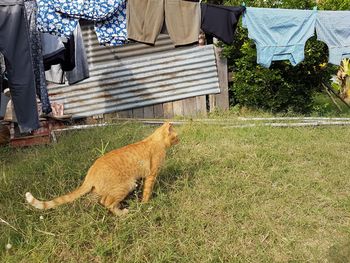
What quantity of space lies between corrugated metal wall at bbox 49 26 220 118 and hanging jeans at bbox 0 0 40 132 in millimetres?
3517

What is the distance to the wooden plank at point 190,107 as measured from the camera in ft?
27.8

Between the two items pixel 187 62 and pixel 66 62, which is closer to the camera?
pixel 66 62

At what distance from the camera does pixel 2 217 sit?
3.68m

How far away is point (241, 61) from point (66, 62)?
367 centimetres

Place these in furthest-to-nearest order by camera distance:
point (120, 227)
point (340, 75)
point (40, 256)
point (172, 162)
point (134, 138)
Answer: point (340, 75) < point (134, 138) < point (172, 162) < point (120, 227) < point (40, 256)

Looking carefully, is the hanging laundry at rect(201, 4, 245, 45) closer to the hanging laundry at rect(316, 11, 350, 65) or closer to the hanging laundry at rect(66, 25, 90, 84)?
the hanging laundry at rect(316, 11, 350, 65)

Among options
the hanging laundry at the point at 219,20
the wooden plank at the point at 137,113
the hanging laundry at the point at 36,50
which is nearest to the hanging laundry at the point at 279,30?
the hanging laundry at the point at 219,20

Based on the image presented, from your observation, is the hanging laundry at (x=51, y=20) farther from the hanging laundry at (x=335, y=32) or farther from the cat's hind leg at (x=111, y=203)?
the hanging laundry at (x=335, y=32)

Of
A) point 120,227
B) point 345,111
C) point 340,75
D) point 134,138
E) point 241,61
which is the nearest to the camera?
point 120,227

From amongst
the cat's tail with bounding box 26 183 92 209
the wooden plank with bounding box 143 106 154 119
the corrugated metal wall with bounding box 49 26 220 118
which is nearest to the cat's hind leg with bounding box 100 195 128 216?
the cat's tail with bounding box 26 183 92 209

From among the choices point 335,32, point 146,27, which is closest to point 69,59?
point 146,27

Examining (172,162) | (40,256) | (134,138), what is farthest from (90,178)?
(134,138)

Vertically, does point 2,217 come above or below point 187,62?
below

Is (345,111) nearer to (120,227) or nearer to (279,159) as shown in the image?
(279,159)
